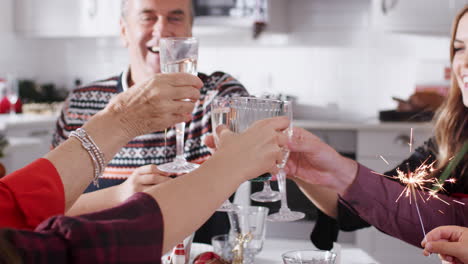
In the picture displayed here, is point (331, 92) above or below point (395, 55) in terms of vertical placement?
below

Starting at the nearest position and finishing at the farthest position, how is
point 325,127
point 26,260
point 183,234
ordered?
point 26,260
point 183,234
point 325,127

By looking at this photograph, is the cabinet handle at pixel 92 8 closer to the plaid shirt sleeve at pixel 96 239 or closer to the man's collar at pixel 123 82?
the man's collar at pixel 123 82

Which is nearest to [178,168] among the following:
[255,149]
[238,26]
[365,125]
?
[255,149]

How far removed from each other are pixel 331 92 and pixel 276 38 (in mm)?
492

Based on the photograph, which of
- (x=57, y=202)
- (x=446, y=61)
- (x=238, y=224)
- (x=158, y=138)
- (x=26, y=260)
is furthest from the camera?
(x=446, y=61)

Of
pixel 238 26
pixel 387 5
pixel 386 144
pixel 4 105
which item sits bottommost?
pixel 386 144

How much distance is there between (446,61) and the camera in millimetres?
3713

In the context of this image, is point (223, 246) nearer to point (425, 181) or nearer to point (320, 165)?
point (320, 165)

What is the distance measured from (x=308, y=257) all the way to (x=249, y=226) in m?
0.22

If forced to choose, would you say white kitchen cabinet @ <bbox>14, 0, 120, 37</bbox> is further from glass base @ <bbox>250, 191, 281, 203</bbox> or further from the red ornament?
glass base @ <bbox>250, 191, 281, 203</bbox>

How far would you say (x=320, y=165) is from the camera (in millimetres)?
1486

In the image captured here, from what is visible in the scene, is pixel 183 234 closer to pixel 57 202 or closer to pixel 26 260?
pixel 26 260

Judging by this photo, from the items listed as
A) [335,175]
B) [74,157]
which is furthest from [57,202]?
[335,175]

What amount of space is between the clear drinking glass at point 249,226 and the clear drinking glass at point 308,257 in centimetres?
20
